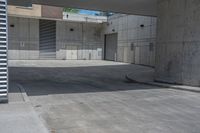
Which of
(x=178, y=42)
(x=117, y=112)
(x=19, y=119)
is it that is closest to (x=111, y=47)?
(x=178, y=42)

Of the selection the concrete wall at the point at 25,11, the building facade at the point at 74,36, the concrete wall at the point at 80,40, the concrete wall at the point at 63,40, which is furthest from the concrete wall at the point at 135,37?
the concrete wall at the point at 25,11

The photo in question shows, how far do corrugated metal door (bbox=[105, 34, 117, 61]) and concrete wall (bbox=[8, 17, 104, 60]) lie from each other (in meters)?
1.06

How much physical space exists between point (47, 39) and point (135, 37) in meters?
14.1

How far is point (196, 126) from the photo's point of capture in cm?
568

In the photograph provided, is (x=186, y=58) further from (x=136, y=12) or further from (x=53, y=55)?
(x=53, y=55)

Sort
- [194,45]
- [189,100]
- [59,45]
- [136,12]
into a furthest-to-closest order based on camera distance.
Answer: [59,45], [136,12], [194,45], [189,100]

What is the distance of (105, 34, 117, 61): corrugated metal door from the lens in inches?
1423

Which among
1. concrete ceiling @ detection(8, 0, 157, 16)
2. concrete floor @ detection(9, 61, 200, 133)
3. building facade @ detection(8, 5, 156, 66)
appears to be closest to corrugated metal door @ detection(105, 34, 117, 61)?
building facade @ detection(8, 5, 156, 66)

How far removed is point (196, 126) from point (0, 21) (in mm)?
6018

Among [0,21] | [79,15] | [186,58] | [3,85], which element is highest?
[79,15]

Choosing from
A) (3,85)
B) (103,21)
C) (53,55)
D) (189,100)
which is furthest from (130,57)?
(3,85)

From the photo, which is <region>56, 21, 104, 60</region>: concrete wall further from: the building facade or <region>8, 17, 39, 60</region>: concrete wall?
<region>8, 17, 39, 60</region>: concrete wall

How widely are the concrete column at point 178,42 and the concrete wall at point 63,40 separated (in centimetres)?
2540

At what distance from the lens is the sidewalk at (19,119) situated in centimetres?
481
